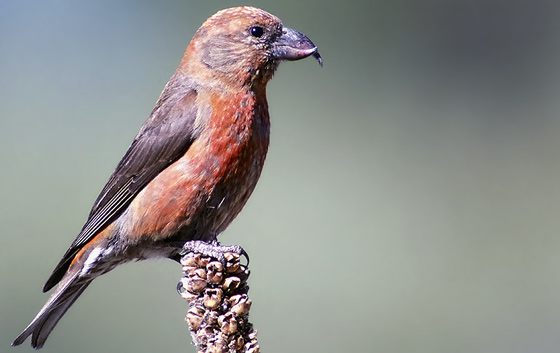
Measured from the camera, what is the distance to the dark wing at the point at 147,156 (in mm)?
3789

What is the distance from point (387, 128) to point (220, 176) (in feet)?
12.0

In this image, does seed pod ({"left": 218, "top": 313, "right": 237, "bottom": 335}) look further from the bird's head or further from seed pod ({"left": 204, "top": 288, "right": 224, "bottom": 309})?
the bird's head

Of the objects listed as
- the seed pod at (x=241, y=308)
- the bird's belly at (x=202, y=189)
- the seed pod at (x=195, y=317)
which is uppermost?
the bird's belly at (x=202, y=189)

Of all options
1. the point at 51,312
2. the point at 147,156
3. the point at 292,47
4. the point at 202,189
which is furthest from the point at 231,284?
the point at 51,312

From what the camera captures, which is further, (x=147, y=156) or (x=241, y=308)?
(x=147, y=156)

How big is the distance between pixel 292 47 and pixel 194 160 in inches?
28.1

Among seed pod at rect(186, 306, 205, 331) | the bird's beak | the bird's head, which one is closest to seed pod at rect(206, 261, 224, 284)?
seed pod at rect(186, 306, 205, 331)

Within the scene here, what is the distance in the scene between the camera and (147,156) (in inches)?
154

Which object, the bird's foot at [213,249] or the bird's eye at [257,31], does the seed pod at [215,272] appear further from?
the bird's eye at [257,31]

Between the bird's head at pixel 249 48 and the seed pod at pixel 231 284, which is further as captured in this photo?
the bird's head at pixel 249 48

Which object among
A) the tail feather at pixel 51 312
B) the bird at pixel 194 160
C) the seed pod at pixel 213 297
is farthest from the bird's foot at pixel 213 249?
the tail feather at pixel 51 312

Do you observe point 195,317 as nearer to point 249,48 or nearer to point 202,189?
point 202,189

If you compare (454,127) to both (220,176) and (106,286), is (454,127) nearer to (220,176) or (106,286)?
(106,286)

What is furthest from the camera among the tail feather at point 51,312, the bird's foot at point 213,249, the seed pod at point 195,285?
the tail feather at point 51,312
